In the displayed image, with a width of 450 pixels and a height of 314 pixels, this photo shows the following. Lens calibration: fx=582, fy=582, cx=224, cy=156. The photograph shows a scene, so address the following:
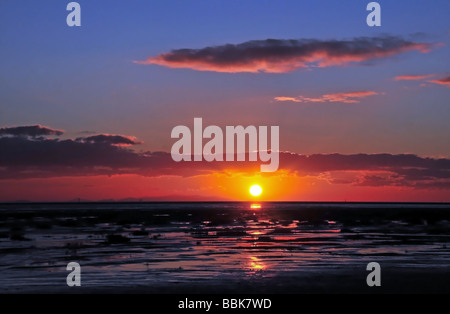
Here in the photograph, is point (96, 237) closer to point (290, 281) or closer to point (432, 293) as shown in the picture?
point (290, 281)

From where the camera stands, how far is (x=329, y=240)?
1950 inches

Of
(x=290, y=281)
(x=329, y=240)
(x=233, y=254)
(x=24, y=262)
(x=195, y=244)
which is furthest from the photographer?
(x=329, y=240)

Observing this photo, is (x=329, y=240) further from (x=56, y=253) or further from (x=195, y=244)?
(x=56, y=253)

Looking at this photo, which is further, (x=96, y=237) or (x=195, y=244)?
(x=96, y=237)

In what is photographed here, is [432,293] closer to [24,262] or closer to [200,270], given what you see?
[200,270]

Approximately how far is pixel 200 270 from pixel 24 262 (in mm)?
10917
